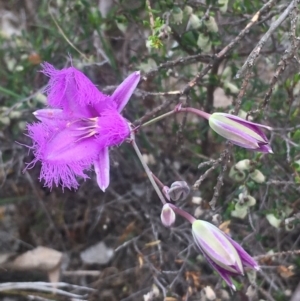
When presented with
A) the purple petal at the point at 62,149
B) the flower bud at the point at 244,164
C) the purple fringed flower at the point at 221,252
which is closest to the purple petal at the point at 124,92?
the purple petal at the point at 62,149

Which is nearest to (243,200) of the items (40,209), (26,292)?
(26,292)

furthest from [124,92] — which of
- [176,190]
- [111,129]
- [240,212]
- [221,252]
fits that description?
[240,212]

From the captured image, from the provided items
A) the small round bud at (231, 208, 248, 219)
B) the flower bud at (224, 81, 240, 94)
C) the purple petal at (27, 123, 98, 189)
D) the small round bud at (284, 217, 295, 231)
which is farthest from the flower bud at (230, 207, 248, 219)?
the purple petal at (27, 123, 98, 189)

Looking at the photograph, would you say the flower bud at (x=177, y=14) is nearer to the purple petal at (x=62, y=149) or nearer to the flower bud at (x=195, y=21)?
the flower bud at (x=195, y=21)

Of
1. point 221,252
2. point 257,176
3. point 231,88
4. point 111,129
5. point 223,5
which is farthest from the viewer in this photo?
point 231,88

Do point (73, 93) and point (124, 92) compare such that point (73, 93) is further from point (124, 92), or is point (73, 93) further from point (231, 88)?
point (231, 88)

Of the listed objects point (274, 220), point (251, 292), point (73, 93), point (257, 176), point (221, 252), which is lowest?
point (251, 292)

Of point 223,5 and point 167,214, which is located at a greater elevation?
point 223,5
